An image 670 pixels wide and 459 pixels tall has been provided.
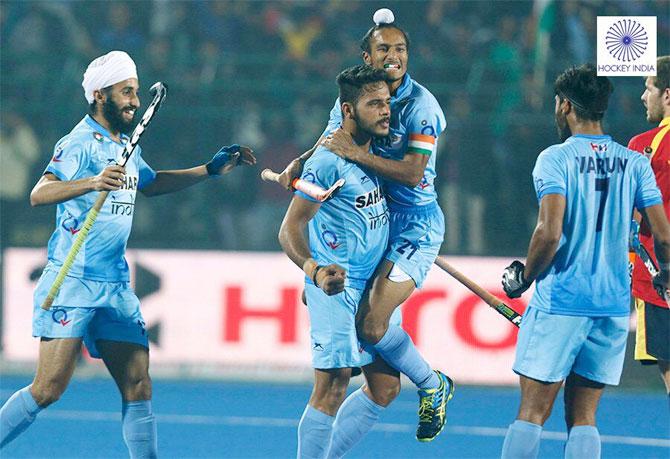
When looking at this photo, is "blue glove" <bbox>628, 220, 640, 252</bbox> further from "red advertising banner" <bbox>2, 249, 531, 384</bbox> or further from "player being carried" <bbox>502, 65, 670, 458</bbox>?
"red advertising banner" <bbox>2, 249, 531, 384</bbox>

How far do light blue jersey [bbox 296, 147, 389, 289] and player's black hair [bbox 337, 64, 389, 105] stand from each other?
0.93ft

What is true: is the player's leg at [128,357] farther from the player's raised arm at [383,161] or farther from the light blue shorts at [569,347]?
the light blue shorts at [569,347]

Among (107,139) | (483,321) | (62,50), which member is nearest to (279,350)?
(483,321)

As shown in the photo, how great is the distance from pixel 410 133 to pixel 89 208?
161cm

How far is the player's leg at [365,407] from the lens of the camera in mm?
6207

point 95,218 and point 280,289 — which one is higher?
point 95,218

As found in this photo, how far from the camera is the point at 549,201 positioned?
516cm

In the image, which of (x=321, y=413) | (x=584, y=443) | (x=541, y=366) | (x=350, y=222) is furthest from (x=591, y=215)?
(x=321, y=413)

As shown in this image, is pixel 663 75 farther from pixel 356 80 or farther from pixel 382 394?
pixel 382 394

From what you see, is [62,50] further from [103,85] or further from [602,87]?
[602,87]

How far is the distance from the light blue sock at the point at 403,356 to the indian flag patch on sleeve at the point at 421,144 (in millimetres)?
896

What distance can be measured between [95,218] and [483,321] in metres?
5.36

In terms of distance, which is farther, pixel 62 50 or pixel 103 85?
pixel 62 50

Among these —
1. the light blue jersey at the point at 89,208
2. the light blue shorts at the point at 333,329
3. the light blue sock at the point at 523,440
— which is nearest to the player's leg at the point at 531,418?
the light blue sock at the point at 523,440
